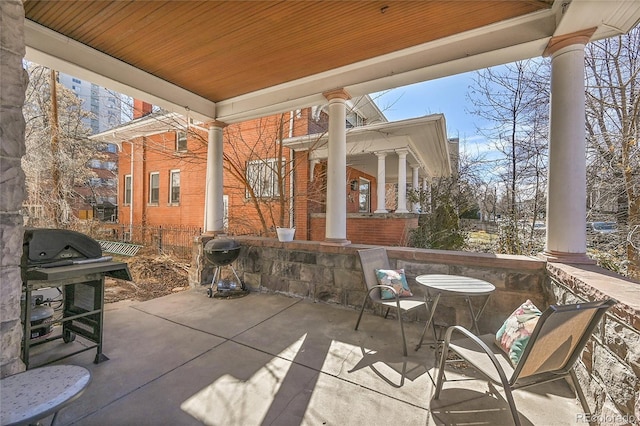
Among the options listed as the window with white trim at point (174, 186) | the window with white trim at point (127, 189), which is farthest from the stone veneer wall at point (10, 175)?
the window with white trim at point (127, 189)

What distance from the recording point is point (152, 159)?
1152cm

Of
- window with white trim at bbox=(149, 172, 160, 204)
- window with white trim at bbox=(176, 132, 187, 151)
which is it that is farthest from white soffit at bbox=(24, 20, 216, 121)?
window with white trim at bbox=(149, 172, 160, 204)

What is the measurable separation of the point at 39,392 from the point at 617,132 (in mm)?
7772

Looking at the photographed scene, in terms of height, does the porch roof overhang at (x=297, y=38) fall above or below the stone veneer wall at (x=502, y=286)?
above

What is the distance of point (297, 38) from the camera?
319cm

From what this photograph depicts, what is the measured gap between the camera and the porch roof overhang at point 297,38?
2691mm

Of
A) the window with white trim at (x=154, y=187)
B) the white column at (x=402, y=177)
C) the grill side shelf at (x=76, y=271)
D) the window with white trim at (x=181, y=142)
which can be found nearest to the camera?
the grill side shelf at (x=76, y=271)

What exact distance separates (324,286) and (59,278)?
294 cm

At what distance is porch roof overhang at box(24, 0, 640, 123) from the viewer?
2.69 m

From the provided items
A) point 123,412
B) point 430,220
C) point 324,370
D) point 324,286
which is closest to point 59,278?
point 123,412

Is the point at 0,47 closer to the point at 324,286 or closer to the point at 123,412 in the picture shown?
the point at 123,412

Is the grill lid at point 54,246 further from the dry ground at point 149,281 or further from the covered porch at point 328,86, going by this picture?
the dry ground at point 149,281

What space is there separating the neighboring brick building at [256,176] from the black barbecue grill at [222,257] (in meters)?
2.15

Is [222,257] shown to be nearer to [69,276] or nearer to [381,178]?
[69,276]
